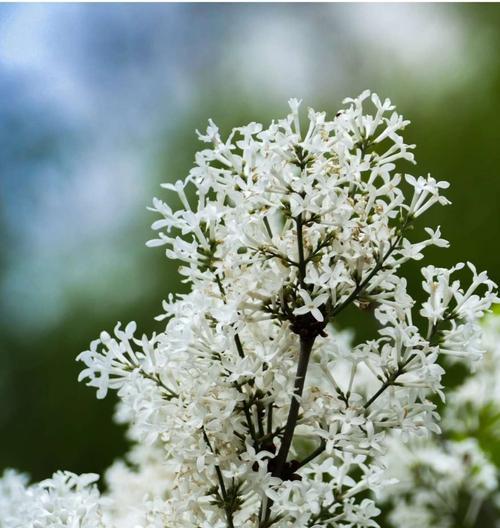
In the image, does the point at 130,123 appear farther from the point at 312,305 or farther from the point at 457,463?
the point at 312,305

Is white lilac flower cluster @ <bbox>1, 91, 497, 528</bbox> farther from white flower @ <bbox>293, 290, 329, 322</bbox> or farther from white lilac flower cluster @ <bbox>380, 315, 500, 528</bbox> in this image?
white lilac flower cluster @ <bbox>380, 315, 500, 528</bbox>

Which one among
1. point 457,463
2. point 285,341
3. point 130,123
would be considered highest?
point 130,123

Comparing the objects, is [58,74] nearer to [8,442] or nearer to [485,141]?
[8,442]

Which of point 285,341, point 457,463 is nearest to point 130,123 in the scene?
point 457,463

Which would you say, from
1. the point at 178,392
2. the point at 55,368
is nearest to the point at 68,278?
the point at 55,368

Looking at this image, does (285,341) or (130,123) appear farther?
(130,123)

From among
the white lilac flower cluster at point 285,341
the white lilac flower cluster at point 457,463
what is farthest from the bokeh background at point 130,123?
the white lilac flower cluster at point 285,341

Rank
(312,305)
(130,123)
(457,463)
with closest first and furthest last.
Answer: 1. (312,305)
2. (457,463)
3. (130,123)

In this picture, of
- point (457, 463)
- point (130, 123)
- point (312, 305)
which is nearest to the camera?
point (312, 305)
